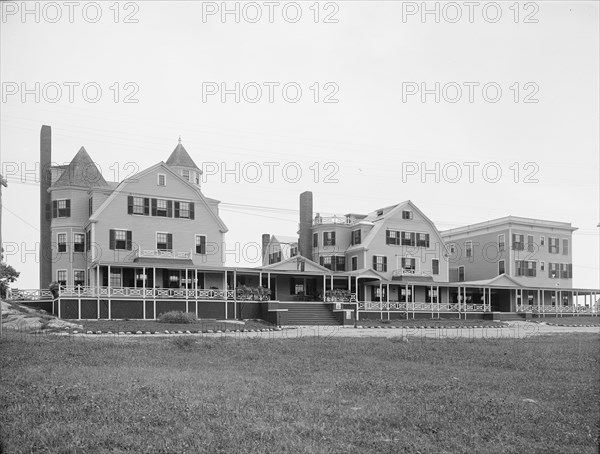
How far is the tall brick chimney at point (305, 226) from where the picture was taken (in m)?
58.4

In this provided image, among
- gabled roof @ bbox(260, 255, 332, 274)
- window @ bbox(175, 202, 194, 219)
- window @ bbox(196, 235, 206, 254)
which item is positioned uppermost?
window @ bbox(175, 202, 194, 219)

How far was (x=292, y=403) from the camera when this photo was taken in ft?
37.0

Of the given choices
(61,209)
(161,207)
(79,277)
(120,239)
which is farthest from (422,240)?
(61,209)

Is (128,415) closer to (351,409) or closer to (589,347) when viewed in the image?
(351,409)

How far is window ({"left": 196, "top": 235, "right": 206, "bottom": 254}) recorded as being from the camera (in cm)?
4894

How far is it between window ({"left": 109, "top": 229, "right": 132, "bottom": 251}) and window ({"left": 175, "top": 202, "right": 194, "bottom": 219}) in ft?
13.1

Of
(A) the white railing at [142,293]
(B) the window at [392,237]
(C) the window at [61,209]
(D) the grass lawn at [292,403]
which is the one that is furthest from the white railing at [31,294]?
(B) the window at [392,237]

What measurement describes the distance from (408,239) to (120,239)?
25415 mm

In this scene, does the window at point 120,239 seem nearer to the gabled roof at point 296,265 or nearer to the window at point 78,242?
the window at point 78,242

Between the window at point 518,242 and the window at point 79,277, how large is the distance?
39.8m

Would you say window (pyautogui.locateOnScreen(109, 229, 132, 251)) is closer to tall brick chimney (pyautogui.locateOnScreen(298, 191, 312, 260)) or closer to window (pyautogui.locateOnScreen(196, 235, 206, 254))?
window (pyautogui.locateOnScreen(196, 235, 206, 254))

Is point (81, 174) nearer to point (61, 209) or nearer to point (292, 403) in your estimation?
point (61, 209)

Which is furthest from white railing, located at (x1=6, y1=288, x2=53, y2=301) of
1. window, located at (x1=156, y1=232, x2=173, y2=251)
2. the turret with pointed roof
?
the turret with pointed roof

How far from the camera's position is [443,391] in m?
12.7
